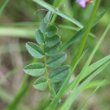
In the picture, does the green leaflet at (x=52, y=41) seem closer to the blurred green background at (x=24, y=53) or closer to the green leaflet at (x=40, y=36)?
the green leaflet at (x=40, y=36)

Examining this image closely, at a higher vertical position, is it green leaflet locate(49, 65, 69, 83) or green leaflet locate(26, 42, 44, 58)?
green leaflet locate(26, 42, 44, 58)

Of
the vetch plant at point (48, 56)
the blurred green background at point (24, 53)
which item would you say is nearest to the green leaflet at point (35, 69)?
the vetch plant at point (48, 56)

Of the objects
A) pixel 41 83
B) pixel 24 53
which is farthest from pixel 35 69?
pixel 24 53

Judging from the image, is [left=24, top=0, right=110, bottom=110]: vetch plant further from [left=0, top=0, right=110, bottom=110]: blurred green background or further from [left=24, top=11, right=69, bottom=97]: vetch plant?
[left=0, top=0, right=110, bottom=110]: blurred green background

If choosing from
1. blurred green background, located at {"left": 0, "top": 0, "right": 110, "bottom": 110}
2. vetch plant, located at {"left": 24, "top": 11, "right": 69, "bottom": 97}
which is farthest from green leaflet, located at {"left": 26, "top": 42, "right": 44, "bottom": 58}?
blurred green background, located at {"left": 0, "top": 0, "right": 110, "bottom": 110}

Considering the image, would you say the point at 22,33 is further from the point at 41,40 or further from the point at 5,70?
the point at 41,40

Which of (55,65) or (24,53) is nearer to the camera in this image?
(55,65)

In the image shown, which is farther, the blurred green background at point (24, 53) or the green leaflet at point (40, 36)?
the blurred green background at point (24, 53)

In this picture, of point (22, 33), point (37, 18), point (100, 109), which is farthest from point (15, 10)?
point (100, 109)

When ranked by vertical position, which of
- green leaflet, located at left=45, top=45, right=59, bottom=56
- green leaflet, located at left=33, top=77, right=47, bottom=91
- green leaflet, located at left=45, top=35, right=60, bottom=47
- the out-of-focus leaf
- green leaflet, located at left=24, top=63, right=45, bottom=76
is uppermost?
the out-of-focus leaf

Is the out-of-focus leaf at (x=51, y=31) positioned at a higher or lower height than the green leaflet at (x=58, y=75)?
higher

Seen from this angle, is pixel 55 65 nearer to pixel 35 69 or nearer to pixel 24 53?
pixel 35 69
